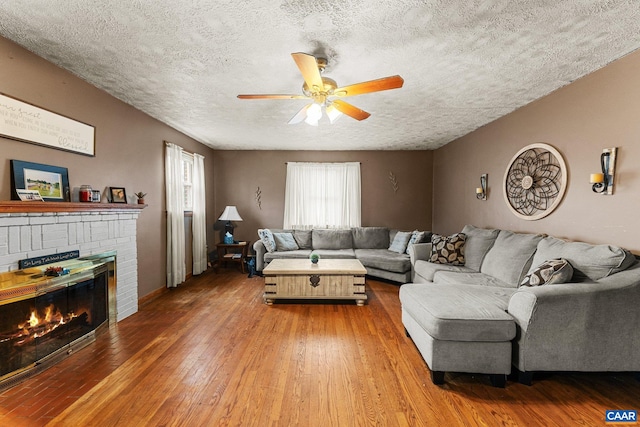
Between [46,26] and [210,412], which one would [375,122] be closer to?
[46,26]

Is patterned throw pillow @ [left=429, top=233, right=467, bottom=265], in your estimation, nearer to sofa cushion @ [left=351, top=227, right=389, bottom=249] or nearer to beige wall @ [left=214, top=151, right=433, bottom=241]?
sofa cushion @ [left=351, top=227, right=389, bottom=249]

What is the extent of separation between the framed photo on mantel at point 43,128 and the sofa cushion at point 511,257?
14.4 feet

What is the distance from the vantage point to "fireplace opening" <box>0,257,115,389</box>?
203 cm

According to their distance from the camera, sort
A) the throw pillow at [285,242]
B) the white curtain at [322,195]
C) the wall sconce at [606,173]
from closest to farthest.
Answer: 1. the wall sconce at [606,173]
2. the throw pillow at [285,242]
3. the white curtain at [322,195]

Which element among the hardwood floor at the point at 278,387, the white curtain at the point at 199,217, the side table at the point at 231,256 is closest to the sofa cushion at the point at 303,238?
the side table at the point at 231,256

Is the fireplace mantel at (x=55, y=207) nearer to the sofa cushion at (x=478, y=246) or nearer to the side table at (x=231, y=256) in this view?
the side table at (x=231, y=256)

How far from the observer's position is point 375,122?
13.5ft

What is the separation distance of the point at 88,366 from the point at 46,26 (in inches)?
97.6

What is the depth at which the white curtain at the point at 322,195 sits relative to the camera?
6168 millimetres

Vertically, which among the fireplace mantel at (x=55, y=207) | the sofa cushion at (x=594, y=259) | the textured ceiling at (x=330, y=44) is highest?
the textured ceiling at (x=330, y=44)

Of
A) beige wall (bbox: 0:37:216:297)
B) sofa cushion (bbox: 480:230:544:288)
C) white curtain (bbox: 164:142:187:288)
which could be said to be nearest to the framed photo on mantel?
beige wall (bbox: 0:37:216:297)

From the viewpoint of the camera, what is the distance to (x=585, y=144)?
8.75 feet

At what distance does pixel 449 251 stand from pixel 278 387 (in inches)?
110

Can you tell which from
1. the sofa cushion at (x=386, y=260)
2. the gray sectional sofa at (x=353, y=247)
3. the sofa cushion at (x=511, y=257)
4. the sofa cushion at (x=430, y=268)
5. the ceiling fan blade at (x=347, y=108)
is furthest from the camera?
the gray sectional sofa at (x=353, y=247)
